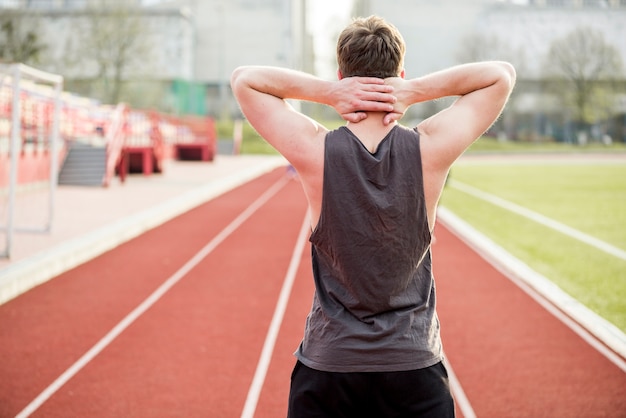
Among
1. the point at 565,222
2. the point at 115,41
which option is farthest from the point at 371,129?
the point at 115,41

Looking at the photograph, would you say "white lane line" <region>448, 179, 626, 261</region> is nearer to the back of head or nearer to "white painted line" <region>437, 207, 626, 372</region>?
"white painted line" <region>437, 207, 626, 372</region>

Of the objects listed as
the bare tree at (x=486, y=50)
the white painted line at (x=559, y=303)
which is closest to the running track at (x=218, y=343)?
the white painted line at (x=559, y=303)

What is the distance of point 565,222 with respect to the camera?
47.9 ft

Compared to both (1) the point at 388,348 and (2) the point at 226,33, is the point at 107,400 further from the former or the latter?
(2) the point at 226,33

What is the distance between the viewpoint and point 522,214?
15984 millimetres

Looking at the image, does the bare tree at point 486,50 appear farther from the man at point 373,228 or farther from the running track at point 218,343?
the man at point 373,228

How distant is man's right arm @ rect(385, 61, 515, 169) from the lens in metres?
2.08

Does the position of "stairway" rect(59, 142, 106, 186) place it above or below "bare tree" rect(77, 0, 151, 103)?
below

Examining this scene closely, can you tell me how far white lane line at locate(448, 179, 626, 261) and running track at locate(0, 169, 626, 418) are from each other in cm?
232

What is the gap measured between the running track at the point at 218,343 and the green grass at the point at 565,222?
72 cm

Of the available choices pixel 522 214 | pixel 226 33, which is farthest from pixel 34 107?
pixel 226 33

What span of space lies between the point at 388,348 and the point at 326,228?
341 millimetres

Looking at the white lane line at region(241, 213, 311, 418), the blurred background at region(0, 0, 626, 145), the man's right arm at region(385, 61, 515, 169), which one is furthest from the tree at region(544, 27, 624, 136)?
the man's right arm at region(385, 61, 515, 169)

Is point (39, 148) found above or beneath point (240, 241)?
above
